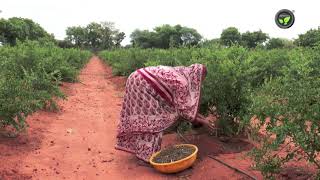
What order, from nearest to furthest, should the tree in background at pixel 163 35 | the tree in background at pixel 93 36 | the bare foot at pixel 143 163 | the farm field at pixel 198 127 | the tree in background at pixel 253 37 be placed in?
the farm field at pixel 198 127, the bare foot at pixel 143 163, the tree in background at pixel 253 37, the tree in background at pixel 163 35, the tree in background at pixel 93 36

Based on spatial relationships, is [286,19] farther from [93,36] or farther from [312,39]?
[93,36]

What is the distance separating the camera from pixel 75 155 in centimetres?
641

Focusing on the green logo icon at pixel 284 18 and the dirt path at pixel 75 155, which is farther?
the dirt path at pixel 75 155

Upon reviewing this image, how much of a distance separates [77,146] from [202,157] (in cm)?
221

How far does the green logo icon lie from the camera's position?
477 centimetres

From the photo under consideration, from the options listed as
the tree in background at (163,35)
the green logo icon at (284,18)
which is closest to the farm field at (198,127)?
the green logo icon at (284,18)

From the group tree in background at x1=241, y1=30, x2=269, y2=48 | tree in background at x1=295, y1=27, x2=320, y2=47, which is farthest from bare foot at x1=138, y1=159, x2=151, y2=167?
tree in background at x1=241, y1=30, x2=269, y2=48

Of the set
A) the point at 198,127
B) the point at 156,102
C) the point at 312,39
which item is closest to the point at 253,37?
the point at 312,39

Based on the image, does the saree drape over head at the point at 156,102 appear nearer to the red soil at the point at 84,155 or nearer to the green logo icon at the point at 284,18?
the red soil at the point at 84,155

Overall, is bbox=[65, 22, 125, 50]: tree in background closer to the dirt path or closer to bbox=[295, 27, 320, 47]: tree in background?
bbox=[295, 27, 320, 47]: tree in background

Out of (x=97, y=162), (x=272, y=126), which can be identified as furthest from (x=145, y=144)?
(x=272, y=126)

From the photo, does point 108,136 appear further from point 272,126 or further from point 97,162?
point 272,126

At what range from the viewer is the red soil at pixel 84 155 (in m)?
5.47

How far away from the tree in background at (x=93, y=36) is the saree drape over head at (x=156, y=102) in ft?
268
